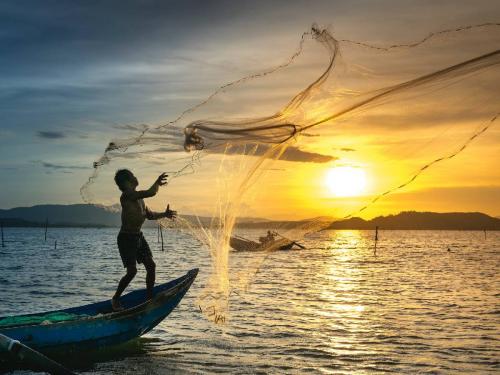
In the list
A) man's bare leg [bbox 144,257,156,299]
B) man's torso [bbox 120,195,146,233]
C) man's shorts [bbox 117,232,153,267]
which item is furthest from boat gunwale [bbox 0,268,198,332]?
man's torso [bbox 120,195,146,233]

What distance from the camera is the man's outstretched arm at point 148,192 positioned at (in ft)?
32.8

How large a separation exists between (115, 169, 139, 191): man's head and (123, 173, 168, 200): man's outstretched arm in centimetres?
12

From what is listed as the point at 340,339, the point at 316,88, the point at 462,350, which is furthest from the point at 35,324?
the point at 462,350

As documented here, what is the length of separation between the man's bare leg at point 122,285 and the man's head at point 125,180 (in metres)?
1.45

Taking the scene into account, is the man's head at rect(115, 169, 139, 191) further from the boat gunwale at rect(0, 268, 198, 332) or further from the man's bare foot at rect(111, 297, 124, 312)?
the boat gunwale at rect(0, 268, 198, 332)

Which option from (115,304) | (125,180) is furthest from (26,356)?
(115,304)

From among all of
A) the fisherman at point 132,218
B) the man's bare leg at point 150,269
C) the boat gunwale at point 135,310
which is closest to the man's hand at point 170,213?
the fisherman at point 132,218

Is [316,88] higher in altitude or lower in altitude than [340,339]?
higher

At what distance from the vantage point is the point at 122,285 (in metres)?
11.2

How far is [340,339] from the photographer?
569 inches

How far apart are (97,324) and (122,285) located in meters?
0.81

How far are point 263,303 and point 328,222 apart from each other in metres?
11.5

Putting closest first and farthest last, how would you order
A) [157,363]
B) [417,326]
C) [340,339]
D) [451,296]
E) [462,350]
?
[157,363]
[462,350]
[340,339]
[417,326]
[451,296]

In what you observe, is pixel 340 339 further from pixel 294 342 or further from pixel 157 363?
pixel 157 363
